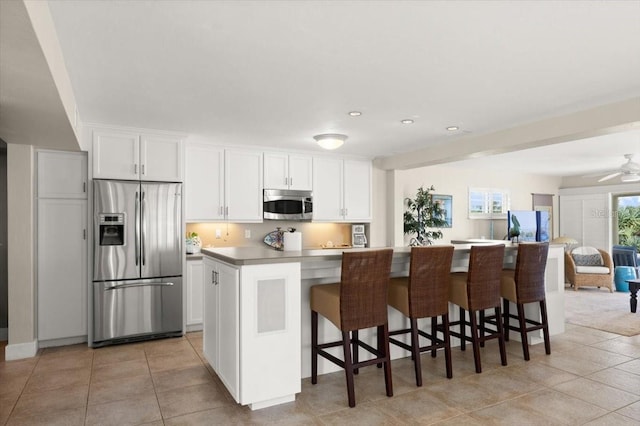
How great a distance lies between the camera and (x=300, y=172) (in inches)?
238

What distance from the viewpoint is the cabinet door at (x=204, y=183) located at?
523cm

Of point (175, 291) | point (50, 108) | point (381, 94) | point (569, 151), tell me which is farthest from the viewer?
point (569, 151)

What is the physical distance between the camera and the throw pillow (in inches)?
315

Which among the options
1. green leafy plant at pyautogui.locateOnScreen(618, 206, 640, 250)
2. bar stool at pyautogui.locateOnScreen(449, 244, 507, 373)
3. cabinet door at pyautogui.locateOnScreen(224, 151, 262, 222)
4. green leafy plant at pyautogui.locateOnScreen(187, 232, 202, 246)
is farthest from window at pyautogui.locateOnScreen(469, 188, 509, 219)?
green leafy plant at pyautogui.locateOnScreen(187, 232, 202, 246)

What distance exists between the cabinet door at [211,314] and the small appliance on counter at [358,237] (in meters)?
3.37

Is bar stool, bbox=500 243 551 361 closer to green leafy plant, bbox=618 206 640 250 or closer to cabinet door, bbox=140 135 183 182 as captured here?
cabinet door, bbox=140 135 183 182

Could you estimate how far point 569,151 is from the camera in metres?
6.32

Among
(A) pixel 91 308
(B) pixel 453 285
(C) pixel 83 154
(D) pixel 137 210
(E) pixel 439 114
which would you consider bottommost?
(A) pixel 91 308

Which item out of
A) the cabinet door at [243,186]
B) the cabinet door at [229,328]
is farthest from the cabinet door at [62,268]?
the cabinet door at [229,328]

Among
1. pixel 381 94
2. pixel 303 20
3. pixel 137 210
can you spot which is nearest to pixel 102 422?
pixel 137 210

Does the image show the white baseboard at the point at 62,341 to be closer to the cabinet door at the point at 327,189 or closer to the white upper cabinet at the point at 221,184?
the white upper cabinet at the point at 221,184

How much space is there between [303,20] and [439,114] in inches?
88.4

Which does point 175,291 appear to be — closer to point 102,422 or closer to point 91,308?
point 91,308

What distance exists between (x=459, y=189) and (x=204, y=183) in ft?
16.7
